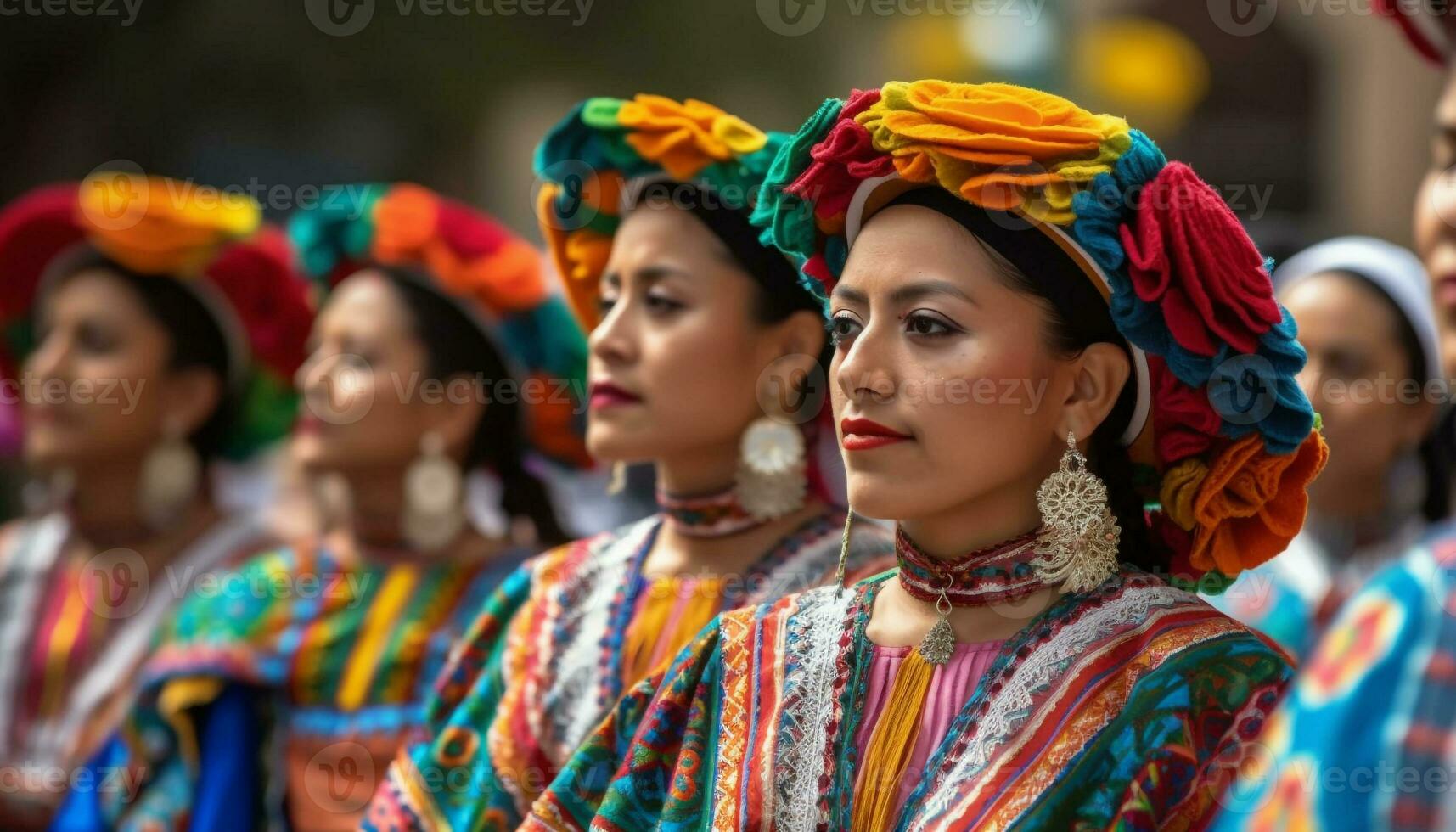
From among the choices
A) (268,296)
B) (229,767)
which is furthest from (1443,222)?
(268,296)

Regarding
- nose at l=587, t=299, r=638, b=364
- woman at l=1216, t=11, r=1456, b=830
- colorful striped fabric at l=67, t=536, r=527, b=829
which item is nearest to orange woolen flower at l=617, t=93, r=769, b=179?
nose at l=587, t=299, r=638, b=364

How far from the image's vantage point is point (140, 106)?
1060 cm

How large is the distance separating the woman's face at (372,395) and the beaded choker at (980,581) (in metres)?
2.27

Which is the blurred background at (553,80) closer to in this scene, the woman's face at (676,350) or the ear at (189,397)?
the ear at (189,397)

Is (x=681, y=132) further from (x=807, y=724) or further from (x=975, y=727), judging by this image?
(x=975, y=727)

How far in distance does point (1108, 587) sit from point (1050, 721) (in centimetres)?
25

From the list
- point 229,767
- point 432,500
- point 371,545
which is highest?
point 432,500

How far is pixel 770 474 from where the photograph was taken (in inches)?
131

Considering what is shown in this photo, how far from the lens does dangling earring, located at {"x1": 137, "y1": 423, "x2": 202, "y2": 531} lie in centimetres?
515

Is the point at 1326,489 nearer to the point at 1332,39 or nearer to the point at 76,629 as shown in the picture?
the point at 76,629

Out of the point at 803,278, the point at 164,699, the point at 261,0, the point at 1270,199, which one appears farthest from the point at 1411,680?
the point at 261,0

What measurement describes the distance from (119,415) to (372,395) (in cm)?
103

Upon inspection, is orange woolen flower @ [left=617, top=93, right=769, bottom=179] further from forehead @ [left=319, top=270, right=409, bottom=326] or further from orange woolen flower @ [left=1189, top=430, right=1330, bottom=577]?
forehead @ [left=319, top=270, right=409, bottom=326]

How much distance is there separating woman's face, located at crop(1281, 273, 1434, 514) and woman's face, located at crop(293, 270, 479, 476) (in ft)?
7.04
